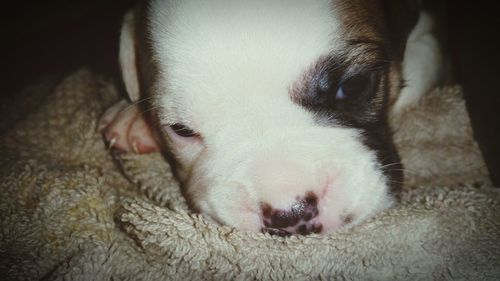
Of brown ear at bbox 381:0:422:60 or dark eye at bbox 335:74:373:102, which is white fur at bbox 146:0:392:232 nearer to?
dark eye at bbox 335:74:373:102

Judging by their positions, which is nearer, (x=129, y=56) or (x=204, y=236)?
(x=204, y=236)

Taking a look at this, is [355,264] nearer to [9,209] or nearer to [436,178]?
[436,178]

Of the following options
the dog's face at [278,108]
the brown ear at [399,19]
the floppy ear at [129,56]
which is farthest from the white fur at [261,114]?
the floppy ear at [129,56]

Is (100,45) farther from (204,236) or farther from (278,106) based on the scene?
(204,236)

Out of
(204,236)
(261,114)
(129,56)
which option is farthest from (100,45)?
(204,236)

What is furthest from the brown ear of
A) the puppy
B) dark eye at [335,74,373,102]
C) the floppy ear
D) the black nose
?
the floppy ear
